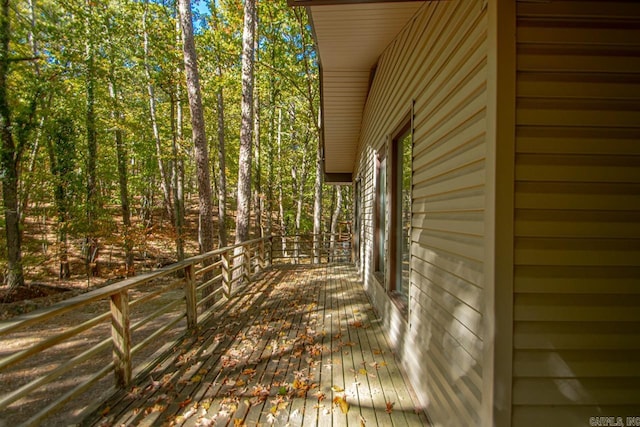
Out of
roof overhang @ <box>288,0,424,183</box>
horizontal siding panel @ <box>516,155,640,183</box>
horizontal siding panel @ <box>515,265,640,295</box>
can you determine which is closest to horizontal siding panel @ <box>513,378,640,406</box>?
horizontal siding panel @ <box>515,265,640,295</box>

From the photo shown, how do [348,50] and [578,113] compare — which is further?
[348,50]

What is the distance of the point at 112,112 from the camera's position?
1162cm

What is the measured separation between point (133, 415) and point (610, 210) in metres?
3.13

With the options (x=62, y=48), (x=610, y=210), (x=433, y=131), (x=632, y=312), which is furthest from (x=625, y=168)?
(x=62, y=48)

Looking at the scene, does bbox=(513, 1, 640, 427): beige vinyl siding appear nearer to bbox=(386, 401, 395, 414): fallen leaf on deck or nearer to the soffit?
the soffit

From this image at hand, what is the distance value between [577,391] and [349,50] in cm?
429

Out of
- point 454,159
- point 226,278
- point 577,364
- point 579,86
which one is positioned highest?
point 579,86

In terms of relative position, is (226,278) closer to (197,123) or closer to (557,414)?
(197,123)

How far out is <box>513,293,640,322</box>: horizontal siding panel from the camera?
130 centimetres

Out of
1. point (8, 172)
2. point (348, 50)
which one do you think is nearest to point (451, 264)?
point (348, 50)

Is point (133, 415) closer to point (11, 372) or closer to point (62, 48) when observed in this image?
point (11, 372)

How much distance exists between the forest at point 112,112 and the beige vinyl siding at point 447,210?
180 inches

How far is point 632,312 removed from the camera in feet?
4.25

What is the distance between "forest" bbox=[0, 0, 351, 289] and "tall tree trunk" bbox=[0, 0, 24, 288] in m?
0.03
